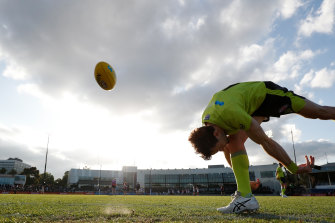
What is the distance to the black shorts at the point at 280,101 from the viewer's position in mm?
3297

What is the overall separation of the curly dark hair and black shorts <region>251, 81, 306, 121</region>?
0.97 m

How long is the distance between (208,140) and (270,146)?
0.82 m

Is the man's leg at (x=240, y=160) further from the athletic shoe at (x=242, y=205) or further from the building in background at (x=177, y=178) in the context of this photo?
the building in background at (x=177, y=178)

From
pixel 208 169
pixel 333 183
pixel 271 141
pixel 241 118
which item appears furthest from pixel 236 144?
pixel 208 169

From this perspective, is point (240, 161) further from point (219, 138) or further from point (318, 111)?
point (318, 111)

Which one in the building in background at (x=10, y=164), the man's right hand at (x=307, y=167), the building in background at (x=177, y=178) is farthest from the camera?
the building in background at (x=10, y=164)

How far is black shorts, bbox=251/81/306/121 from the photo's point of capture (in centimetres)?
330

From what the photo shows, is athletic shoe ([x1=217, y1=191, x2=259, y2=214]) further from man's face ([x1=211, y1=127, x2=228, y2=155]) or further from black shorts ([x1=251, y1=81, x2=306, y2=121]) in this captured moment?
black shorts ([x1=251, y1=81, x2=306, y2=121])

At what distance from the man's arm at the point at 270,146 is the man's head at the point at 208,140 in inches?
15.0

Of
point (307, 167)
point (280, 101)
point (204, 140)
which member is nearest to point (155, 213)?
point (204, 140)

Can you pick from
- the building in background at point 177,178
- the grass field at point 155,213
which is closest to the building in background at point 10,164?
the building in background at point 177,178

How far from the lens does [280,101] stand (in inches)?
130

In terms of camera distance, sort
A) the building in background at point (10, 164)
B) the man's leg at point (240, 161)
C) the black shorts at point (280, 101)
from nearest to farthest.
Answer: the black shorts at point (280, 101) < the man's leg at point (240, 161) < the building in background at point (10, 164)

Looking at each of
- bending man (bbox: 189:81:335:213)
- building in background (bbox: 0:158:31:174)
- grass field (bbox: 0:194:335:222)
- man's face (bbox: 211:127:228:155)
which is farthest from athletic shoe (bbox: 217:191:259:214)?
building in background (bbox: 0:158:31:174)
